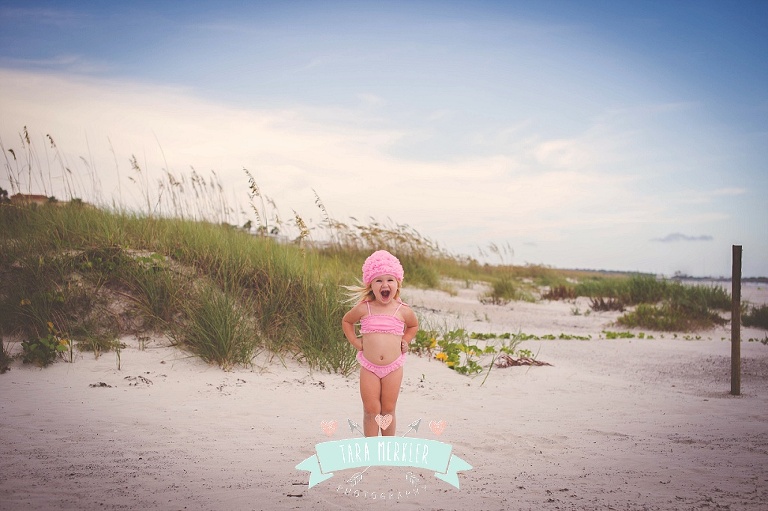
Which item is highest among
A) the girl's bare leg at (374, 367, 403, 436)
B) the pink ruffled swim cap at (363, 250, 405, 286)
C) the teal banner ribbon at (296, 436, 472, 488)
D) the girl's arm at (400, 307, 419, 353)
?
the pink ruffled swim cap at (363, 250, 405, 286)

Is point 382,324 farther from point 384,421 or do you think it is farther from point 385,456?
point 385,456

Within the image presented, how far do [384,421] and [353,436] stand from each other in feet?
3.53

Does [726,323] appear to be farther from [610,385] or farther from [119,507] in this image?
[119,507]

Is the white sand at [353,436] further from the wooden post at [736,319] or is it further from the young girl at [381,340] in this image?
the young girl at [381,340]

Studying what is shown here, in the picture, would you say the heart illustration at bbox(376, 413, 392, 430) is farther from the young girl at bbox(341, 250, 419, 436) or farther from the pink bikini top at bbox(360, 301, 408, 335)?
the pink bikini top at bbox(360, 301, 408, 335)

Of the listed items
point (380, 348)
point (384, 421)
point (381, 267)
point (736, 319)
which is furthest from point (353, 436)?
point (736, 319)

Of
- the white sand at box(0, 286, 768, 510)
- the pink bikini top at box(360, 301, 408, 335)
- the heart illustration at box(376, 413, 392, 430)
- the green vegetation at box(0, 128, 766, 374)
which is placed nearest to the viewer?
the white sand at box(0, 286, 768, 510)

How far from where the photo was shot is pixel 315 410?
17.7 ft

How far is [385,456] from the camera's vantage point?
3664mm

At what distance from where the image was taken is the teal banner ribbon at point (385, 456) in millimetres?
3629

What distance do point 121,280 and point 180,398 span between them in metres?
2.55

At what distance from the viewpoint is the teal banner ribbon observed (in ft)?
11.9
